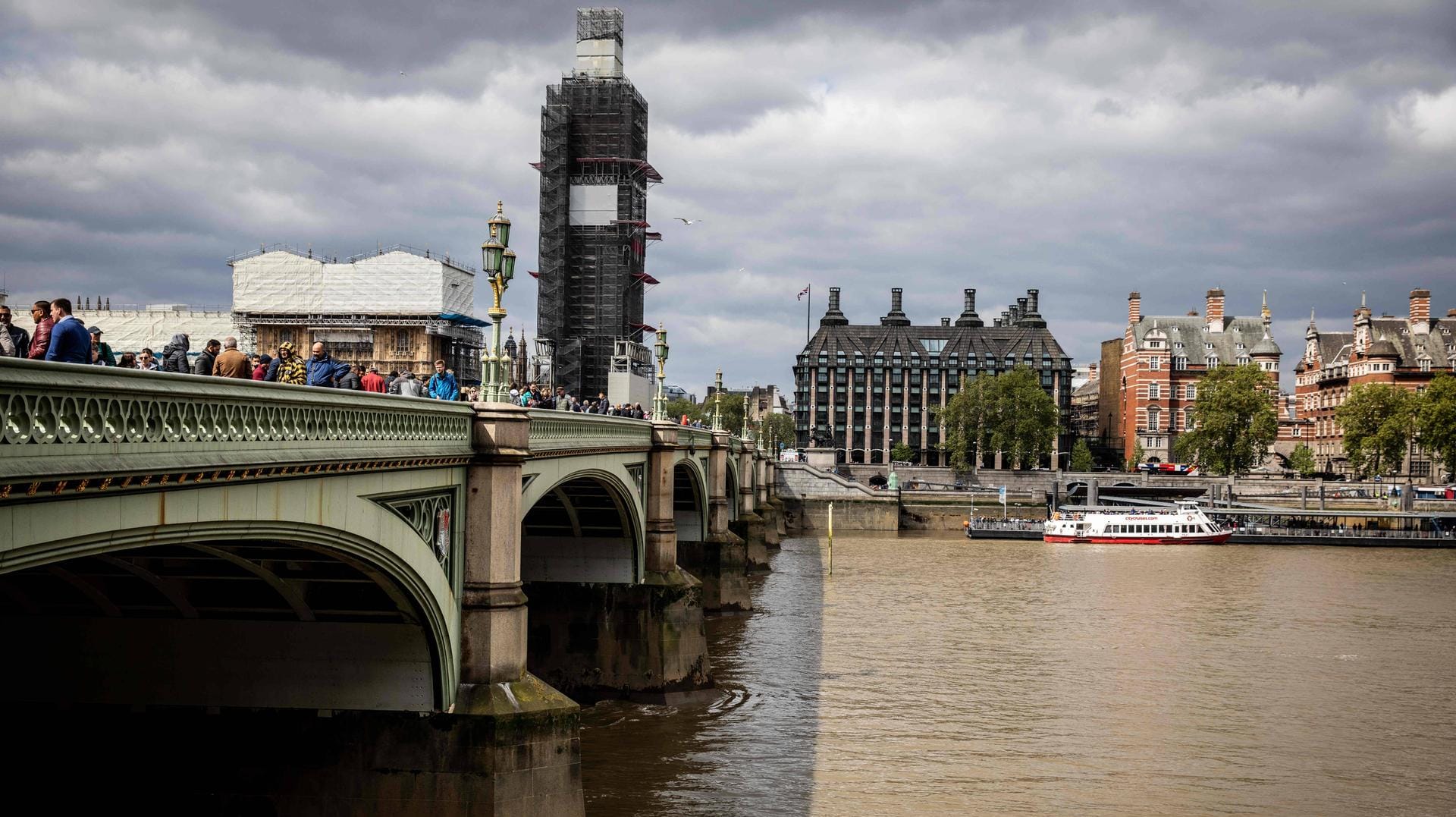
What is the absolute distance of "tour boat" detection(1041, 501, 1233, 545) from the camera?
7494 centimetres

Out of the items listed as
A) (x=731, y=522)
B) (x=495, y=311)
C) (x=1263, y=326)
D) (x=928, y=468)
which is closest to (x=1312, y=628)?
(x=731, y=522)

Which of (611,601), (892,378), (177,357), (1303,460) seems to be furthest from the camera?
(892,378)

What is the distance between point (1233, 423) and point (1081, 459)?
27460 mm

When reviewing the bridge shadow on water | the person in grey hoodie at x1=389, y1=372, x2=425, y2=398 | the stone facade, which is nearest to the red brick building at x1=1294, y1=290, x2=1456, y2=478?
the stone facade

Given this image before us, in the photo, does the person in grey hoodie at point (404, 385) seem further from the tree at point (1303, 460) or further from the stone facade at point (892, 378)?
the stone facade at point (892, 378)

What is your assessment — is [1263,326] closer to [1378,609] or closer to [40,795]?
[1378,609]

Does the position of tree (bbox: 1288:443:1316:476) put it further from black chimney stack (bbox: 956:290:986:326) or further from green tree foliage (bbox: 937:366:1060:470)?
black chimney stack (bbox: 956:290:986:326)

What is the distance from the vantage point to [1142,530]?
75812 millimetres

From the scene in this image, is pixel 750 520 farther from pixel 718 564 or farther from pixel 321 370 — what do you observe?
pixel 321 370

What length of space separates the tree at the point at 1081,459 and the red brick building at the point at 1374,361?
20772mm

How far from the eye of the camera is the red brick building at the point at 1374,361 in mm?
107125

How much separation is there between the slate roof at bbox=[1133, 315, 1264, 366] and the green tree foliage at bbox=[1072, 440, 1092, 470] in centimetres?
1204

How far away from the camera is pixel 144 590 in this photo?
14.2 meters

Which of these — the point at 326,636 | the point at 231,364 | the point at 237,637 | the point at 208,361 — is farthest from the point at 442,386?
the point at 231,364
